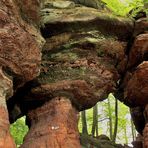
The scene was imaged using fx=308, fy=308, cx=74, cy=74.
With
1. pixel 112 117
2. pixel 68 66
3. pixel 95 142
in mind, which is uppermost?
pixel 68 66

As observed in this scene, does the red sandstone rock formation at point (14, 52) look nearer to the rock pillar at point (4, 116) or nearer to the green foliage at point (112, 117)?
the rock pillar at point (4, 116)

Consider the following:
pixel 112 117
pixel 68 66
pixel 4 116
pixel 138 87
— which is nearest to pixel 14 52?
pixel 4 116

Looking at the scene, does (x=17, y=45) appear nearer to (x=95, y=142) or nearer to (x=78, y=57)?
(x=78, y=57)

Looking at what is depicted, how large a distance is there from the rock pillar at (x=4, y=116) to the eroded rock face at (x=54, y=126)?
2529 mm

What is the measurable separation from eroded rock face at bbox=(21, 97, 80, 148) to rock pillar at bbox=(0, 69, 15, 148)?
253 centimetres

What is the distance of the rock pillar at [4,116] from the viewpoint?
889 centimetres

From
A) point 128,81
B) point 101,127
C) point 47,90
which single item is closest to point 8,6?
point 47,90

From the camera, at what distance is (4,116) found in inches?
370

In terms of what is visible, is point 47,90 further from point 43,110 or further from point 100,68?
point 100,68

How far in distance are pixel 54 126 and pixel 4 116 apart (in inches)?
125

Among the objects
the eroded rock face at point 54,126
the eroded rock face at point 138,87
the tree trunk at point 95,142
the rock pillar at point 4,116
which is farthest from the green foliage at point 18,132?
the rock pillar at point 4,116

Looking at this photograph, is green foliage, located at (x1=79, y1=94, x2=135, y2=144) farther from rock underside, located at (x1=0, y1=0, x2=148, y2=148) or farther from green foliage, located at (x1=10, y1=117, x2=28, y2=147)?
rock underside, located at (x1=0, y1=0, x2=148, y2=148)

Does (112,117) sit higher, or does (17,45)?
(17,45)

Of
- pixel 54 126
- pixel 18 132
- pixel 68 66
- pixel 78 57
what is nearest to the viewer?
pixel 54 126
